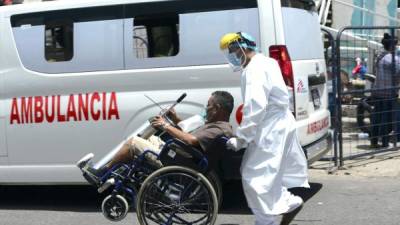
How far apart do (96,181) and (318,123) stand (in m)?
2.34

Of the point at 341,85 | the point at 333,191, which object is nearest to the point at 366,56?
the point at 341,85

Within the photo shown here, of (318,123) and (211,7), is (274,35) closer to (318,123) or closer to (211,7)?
(211,7)

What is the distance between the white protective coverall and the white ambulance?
37.9 inches

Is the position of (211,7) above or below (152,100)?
above

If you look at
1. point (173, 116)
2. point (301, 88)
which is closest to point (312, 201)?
point (301, 88)

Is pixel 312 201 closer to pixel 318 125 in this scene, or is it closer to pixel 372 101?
pixel 318 125

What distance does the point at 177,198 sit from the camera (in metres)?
5.32

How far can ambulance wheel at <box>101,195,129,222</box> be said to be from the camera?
216 inches

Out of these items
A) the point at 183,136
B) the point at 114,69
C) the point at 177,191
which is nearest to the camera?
the point at 183,136

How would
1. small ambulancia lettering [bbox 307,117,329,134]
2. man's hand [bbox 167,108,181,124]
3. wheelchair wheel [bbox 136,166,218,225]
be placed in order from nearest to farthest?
1. wheelchair wheel [bbox 136,166,218,225]
2. man's hand [bbox 167,108,181,124]
3. small ambulancia lettering [bbox 307,117,329,134]

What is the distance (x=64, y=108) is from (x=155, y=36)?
1128 millimetres

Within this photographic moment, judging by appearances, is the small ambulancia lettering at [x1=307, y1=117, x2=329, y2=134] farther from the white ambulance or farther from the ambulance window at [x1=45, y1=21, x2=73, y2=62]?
the ambulance window at [x1=45, y1=21, x2=73, y2=62]

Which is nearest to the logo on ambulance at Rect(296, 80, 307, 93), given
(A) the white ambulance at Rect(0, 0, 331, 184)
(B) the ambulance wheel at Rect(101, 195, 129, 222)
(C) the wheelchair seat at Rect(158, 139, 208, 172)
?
(A) the white ambulance at Rect(0, 0, 331, 184)

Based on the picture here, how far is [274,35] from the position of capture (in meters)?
5.91
